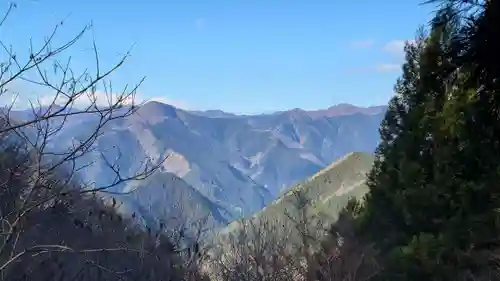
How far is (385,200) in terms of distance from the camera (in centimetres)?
1675

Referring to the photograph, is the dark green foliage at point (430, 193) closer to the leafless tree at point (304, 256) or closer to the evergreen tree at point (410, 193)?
the evergreen tree at point (410, 193)

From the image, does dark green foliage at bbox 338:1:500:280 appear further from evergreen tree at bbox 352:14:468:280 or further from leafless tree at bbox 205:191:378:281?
leafless tree at bbox 205:191:378:281

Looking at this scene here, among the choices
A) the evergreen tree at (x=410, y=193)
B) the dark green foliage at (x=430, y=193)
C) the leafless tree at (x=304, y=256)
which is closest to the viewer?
the dark green foliage at (x=430, y=193)

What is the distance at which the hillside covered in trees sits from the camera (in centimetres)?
326

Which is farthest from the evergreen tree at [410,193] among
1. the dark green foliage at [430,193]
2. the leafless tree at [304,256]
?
the leafless tree at [304,256]

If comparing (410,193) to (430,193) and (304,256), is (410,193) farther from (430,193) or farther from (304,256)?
(304,256)

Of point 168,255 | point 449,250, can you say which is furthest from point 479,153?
point 168,255

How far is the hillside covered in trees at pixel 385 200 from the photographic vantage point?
3.26 m

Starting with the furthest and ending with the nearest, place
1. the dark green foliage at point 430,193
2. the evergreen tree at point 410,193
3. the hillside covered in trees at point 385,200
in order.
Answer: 1. the evergreen tree at point 410,193
2. the dark green foliage at point 430,193
3. the hillside covered in trees at point 385,200

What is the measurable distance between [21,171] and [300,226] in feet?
46.2

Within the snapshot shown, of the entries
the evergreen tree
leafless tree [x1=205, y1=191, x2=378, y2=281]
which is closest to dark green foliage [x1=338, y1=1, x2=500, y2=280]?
the evergreen tree

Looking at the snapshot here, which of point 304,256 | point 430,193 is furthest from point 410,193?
point 304,256

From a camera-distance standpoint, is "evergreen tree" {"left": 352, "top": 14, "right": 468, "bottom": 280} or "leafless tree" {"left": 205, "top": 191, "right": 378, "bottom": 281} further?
"leafless tree" {"left": 205, "top": 191, "right": 378, "bottom": 281}

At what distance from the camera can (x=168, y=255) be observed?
71.8 feet
